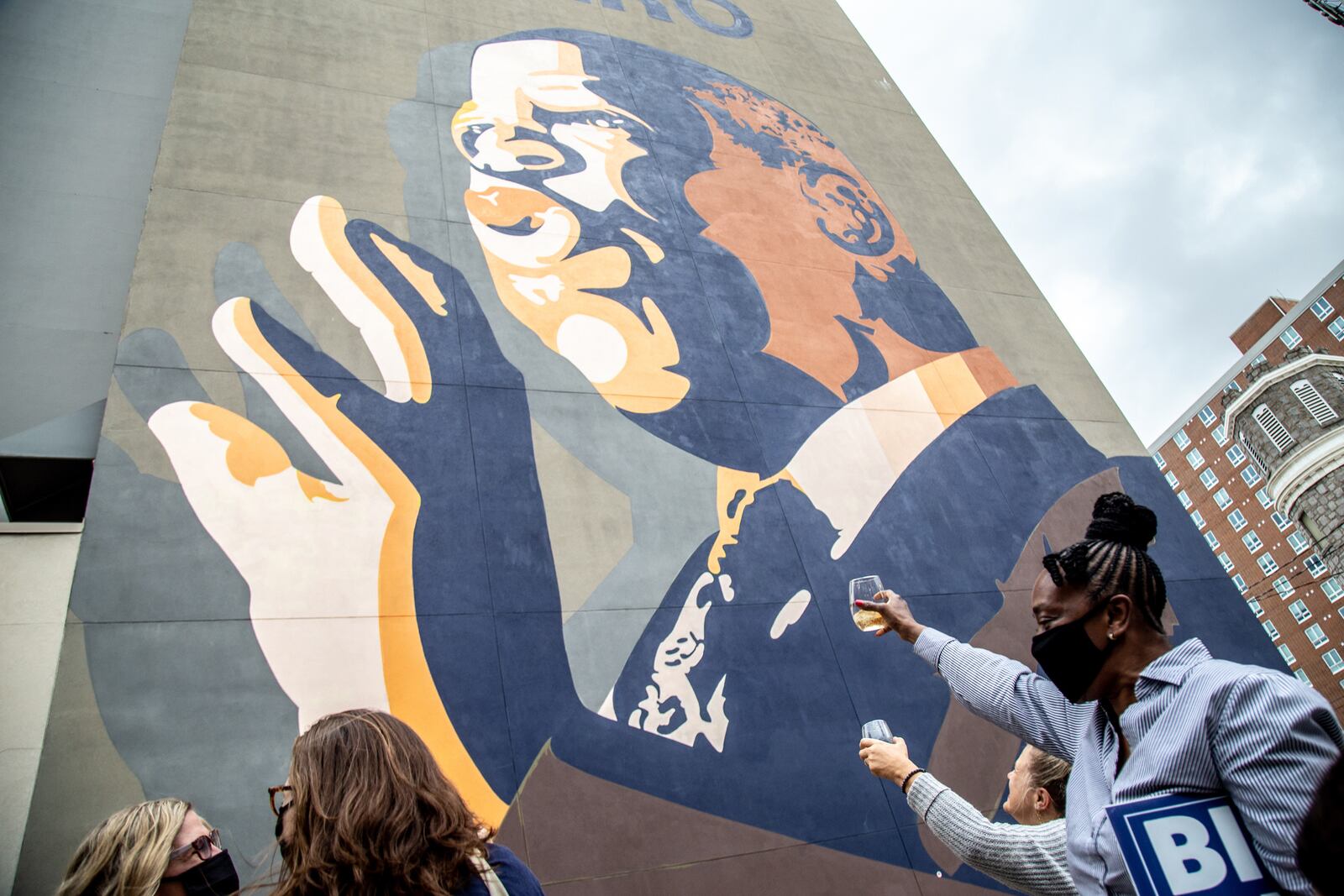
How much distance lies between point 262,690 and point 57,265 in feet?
10.2

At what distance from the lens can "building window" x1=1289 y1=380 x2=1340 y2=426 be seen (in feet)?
128

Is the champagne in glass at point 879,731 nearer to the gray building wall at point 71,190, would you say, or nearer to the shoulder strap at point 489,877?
the shoulder strap at point 489,877

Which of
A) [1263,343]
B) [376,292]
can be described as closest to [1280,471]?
[1263,343]

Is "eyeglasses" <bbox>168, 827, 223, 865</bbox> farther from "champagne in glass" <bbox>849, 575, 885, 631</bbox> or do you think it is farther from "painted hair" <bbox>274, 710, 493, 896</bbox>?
"champagne in glass" <bbox>849, 575, 885, 631</bbox>

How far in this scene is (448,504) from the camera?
196 inches

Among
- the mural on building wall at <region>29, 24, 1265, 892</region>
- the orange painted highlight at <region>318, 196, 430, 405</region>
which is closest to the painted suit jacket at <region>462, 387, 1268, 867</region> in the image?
the mural on building wall at <region>29, 24, 1265, 892</region>

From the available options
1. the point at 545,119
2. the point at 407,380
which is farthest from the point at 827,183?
the point at 407,380

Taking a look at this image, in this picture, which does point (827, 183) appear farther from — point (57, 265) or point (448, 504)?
point (57, 265)

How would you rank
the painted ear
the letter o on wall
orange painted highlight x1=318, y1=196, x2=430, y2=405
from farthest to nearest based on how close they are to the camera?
1. the letter o on wall
2. the painted ear
3. orange painted highlight x1=318, y1=196, x2=430, y2=405

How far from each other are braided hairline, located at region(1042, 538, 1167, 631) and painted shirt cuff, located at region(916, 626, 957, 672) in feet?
1.74

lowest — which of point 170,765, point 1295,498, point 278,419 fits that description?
point 1295,498

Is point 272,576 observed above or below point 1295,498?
above

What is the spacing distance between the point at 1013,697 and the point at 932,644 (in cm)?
32

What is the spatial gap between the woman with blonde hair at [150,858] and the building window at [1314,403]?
47716mm
